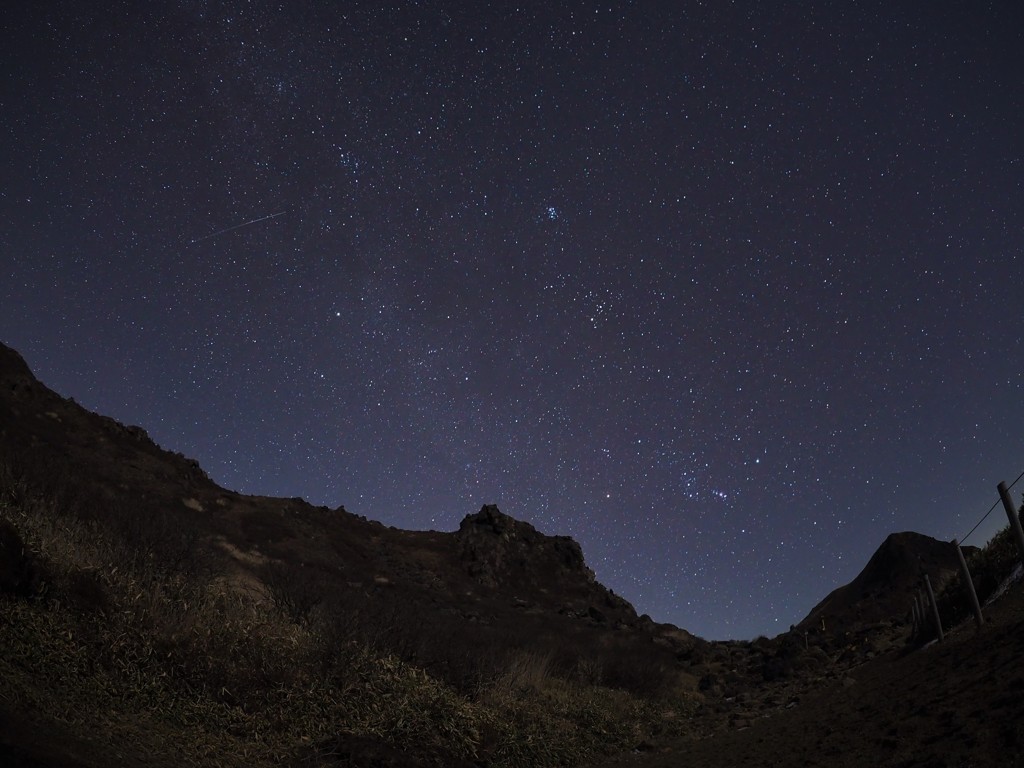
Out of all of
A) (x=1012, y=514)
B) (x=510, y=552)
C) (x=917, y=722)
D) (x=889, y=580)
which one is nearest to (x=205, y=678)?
(x=917, y=722)

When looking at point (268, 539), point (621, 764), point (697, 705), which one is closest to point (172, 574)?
point (621, 764)

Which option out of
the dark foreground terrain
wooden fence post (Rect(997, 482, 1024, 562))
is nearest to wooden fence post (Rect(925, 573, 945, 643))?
the dark foreground terrain

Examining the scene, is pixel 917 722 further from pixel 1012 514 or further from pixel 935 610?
pixel 935 610

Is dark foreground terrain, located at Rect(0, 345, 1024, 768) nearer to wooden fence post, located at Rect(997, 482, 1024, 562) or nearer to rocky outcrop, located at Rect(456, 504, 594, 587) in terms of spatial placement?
wooden fence post, located at Rect(997, 482, 1024, 562)

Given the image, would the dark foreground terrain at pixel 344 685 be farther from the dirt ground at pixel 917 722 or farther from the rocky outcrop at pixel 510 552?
the rocky outcrop at pixel 510 552

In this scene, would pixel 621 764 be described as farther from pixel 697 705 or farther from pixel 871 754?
pixel 697 705

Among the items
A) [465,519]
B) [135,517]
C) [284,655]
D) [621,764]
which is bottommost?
[621,764]

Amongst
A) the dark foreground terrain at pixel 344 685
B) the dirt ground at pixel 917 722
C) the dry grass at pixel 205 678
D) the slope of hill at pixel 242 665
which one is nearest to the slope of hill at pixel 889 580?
the dark foreground terrain at pixel 344 685

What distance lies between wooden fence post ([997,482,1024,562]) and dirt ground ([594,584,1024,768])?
1.08 metres

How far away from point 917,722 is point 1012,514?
4.13 metres

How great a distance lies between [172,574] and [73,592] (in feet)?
11.5

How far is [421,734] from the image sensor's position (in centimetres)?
855

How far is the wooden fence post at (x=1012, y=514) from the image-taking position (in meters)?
8.77

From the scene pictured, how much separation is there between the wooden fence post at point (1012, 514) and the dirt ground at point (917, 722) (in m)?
1.08
